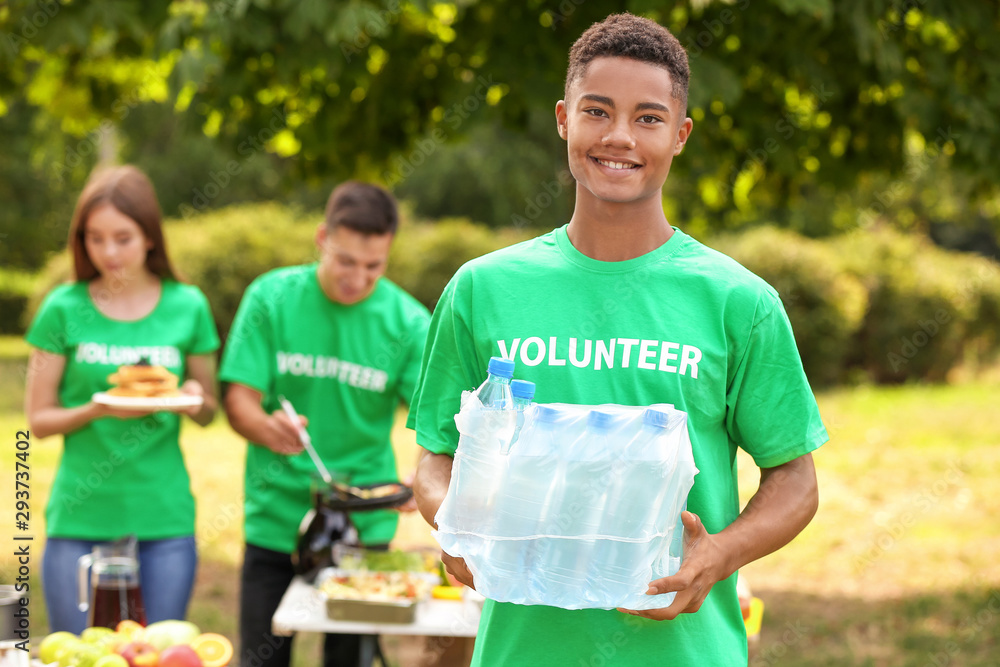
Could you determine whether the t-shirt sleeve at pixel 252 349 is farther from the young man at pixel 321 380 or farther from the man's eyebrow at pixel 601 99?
the man's eyebrow at pixel 601 99

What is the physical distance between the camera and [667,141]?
195 centimetres

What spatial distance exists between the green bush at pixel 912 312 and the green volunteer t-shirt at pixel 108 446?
15.3 metres

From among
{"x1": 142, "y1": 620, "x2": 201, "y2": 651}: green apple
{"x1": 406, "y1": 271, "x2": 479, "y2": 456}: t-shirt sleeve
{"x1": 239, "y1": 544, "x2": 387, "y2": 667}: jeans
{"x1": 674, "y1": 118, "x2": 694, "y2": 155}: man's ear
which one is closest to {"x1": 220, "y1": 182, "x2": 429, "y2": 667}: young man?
{"x1": 239, "y1": 544, "x2": 387, "y2": 667}: jeans

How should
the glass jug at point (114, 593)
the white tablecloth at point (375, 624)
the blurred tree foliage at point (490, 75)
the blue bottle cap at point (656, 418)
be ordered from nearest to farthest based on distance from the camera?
the blue bottle cap at point (656, 418) < the glass jug at point (114, 593) < the white tablecloth at point (375, 624) < the blurred tree foliage at point (490, 75)

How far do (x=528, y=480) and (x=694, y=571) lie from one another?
0.34m

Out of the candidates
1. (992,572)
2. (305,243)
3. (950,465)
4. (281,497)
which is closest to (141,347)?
(281,497)

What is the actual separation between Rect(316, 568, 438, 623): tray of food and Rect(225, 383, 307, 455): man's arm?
53cm

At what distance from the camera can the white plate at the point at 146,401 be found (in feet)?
12.2

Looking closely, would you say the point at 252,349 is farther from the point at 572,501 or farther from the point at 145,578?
the point at 572,501

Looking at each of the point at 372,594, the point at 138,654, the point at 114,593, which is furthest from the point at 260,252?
the point at 138,654

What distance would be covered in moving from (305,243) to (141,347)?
37.0ft

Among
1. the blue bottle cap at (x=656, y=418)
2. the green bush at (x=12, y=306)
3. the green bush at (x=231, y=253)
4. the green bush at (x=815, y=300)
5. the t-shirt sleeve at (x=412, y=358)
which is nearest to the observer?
the blue bottle cap at (x=656, y=418)

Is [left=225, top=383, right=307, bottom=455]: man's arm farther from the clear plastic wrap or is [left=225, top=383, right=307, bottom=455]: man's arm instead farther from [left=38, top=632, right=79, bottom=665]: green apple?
the clear plastic wrap

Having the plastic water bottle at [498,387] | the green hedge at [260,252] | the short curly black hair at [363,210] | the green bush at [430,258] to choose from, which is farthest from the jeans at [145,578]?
the green bush at [430,258]
